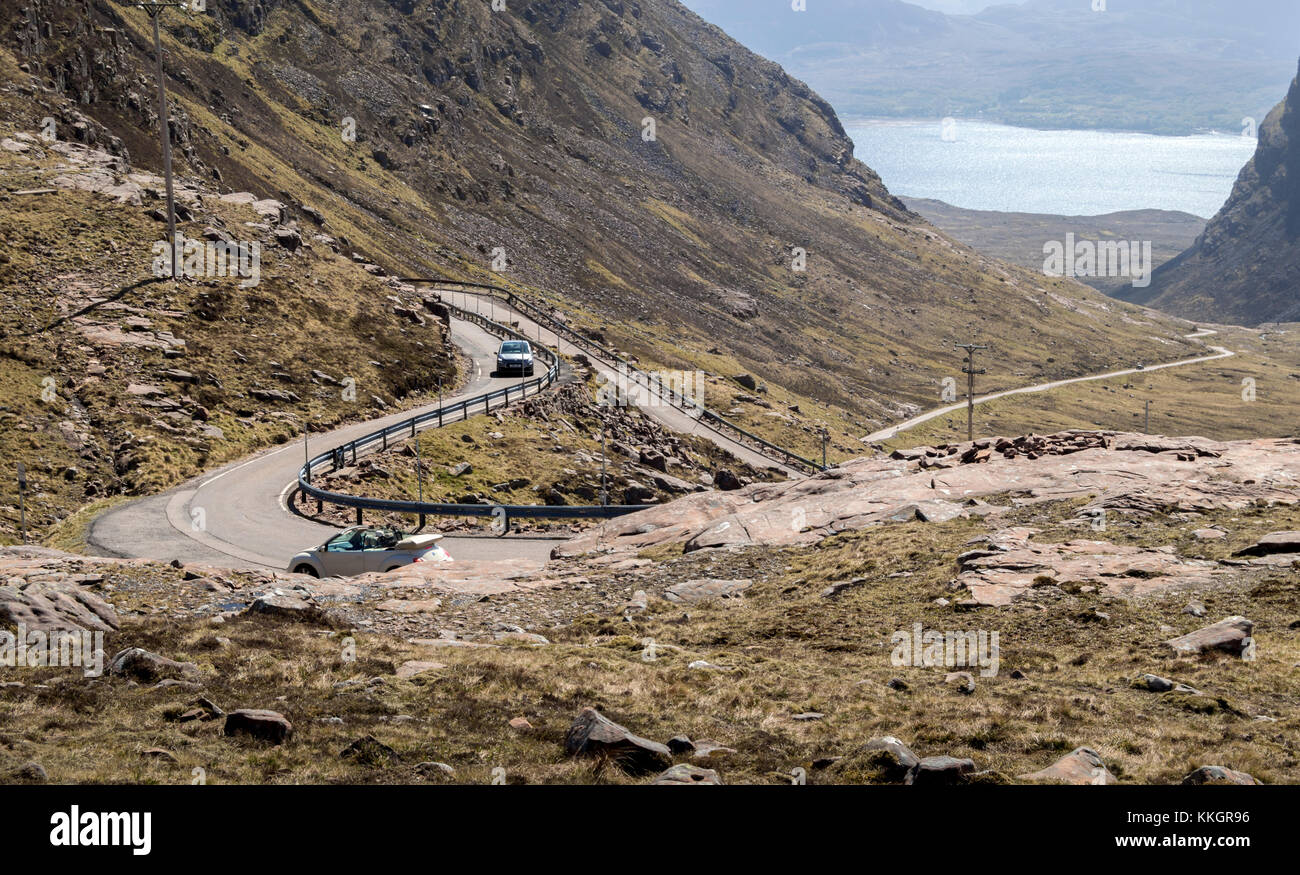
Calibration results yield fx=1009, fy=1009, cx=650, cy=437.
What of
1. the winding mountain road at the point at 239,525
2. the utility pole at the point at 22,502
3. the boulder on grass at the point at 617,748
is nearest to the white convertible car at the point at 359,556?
the winding mountain road at the point at 239,525

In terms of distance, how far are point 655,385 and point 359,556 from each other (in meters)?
55.2

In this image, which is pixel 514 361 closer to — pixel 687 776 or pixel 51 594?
pixel 51 594

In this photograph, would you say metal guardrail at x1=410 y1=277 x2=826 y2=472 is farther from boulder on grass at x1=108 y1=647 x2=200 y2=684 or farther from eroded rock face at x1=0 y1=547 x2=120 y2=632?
boulder on grass at x1=108 y1=647 x2=200 y2=684

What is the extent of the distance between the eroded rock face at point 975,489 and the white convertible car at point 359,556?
499 cm

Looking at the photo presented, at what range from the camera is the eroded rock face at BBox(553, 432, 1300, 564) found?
29.6 m

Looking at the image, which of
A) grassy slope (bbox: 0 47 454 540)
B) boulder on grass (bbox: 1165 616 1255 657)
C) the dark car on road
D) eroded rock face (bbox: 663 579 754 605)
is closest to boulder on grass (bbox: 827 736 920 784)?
boulder on grass (bbox: 1165 616 1255 657)

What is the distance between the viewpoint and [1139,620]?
20891 mm

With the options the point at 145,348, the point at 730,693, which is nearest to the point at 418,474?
the point at 145,348

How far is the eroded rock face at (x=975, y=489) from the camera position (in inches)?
1167

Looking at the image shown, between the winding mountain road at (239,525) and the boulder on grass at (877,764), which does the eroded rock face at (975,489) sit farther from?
the boulder on grass at (877,764)

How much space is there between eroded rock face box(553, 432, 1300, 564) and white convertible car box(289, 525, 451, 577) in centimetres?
499

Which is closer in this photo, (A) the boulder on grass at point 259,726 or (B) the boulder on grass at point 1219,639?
(A) the boulder on grass at point 259,726

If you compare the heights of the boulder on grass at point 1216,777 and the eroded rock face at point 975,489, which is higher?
the eroded rock face at point 975,489

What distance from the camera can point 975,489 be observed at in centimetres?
3183
